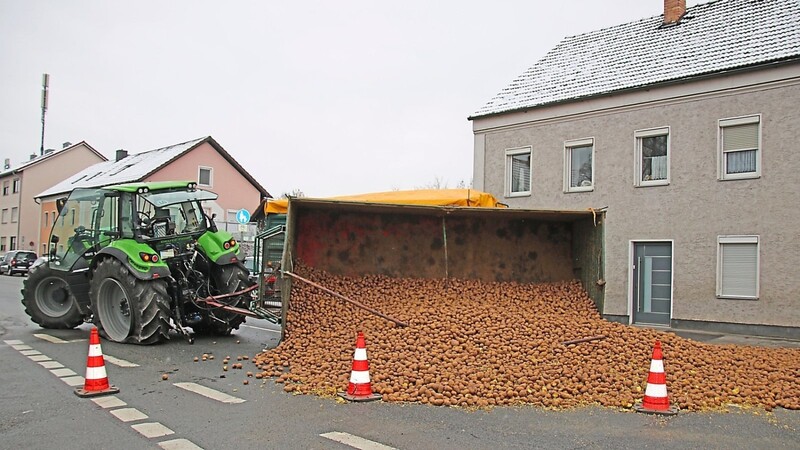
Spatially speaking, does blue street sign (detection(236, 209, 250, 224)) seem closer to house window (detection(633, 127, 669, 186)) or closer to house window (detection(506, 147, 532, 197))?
house window (detection(506, 147, 532, 197))

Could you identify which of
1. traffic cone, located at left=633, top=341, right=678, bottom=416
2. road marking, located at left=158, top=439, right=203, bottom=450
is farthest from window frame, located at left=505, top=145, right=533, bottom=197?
road marking, located at left=158, top=439, right=203, bottom=450

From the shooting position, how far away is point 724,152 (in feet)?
49.8

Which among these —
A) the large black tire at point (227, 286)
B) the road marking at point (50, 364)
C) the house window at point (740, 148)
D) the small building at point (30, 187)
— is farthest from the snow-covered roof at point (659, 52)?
the small building at point (30, 187)

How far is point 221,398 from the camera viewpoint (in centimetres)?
678

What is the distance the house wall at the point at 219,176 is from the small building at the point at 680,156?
26.6 m

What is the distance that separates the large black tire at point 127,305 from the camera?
9.60m

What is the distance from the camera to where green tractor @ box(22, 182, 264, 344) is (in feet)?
32.1

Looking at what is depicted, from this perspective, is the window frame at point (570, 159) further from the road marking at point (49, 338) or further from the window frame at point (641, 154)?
the road marking at point (49, 338)

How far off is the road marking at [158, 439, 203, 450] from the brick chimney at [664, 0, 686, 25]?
56.0ft

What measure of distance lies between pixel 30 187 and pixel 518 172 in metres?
47.2

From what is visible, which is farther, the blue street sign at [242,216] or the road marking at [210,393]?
the blue street sign at [242,216]

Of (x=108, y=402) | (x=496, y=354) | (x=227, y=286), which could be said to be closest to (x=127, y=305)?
(x=227, y=286)

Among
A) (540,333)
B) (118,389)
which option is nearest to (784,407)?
(540,333)

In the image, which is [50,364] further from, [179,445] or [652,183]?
[652,183]
